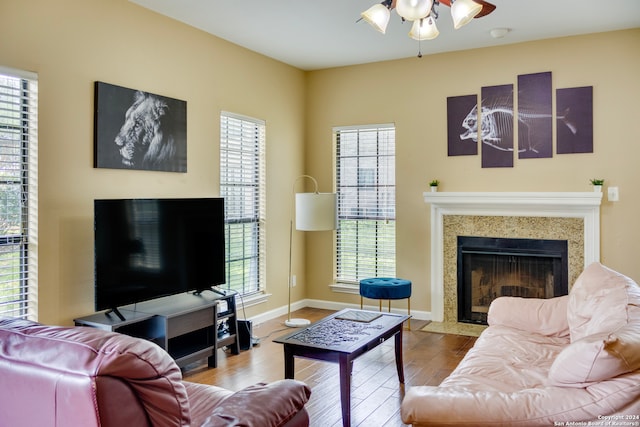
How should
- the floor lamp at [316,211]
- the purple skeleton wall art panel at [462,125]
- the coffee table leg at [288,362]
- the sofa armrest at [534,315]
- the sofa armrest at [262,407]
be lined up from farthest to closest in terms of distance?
the purple skeleton wall art panel at [462,125] → the floor lamp at [316,211] → the sofa armrest at [534,315] → the coffee table leg at [288,362] → the sofa armrest at [262,407]

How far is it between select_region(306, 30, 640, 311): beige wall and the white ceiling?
198 millimetres

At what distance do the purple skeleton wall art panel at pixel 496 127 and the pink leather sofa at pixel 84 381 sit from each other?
4367 mm

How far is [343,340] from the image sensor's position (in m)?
3.05

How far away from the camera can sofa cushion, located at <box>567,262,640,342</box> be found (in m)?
2.38

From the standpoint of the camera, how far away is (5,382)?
4.75 feet

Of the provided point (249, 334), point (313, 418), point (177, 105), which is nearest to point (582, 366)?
point (313, 418)

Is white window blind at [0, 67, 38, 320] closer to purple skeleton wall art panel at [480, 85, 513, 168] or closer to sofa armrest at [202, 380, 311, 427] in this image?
sofa armrest at [202, 380, 311, 427]

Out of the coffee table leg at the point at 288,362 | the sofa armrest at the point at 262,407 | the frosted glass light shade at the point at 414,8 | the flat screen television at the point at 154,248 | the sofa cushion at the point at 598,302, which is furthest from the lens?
the flat screen television at the point at 154,248

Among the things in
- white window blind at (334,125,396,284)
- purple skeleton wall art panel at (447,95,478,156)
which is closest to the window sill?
white window blind at (334,125,396,284)

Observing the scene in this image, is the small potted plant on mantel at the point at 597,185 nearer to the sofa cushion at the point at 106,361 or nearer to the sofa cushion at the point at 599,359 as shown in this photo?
the sofa cushion at the point at 599,359

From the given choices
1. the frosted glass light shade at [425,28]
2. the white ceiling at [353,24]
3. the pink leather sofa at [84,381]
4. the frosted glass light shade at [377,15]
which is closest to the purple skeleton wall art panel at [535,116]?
the white ceiling at [353,24]

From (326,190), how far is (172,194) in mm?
2216

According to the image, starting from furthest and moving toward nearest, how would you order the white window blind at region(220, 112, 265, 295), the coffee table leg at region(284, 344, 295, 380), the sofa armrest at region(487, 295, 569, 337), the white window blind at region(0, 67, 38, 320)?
the white window blind at region(220, 112, 265, 295) → the sofa armrest at region(487, 295, 569, 337) → the white window blind at region(0, 67, 38, 320) → the coffee table leg at region(284, 344, 295, 380)

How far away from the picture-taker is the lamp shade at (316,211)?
488cm
